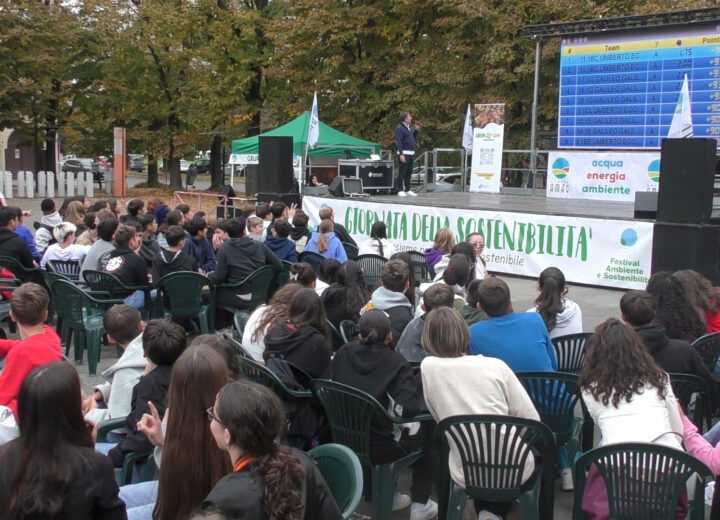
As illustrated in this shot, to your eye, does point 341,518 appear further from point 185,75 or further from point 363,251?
point 185,75

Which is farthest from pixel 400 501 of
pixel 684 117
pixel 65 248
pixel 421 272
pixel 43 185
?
pixel 43 185

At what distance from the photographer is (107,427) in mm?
3826

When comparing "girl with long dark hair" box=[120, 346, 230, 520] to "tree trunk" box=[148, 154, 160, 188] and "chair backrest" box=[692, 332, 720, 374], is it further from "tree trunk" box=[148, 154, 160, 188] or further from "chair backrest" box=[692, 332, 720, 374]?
"tree trunk" box=[148, 154, 160, 188]

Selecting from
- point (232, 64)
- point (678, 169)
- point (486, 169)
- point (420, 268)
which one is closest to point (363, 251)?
point (420, 268)

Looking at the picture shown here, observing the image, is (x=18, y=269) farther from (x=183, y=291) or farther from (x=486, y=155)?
(x=486, y=155)

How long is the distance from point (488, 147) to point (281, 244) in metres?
9.43

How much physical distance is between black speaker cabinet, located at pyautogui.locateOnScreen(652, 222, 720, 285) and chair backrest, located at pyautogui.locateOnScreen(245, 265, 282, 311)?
4.77 meters

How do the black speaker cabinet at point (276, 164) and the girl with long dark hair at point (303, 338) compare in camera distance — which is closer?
the girl with long dark hair at point (303, 338)

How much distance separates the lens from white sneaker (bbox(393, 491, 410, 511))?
4.43 meters

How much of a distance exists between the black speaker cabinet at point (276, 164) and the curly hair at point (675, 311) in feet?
34.4

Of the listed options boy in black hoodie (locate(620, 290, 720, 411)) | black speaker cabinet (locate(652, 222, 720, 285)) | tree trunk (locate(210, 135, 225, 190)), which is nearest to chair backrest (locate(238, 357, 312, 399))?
boy in black hoodie (locate(620, 290, 720, 411))

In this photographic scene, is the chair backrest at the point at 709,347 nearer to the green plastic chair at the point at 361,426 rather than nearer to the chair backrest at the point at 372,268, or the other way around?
the green plastic chair at the point at 361,426

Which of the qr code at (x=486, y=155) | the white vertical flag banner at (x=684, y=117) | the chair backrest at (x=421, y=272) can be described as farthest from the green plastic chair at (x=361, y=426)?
the qr code at (x=486, y=155)

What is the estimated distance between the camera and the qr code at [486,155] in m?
17.1
